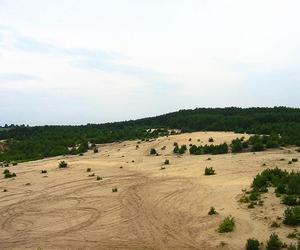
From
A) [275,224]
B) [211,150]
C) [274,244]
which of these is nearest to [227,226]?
[275,224]

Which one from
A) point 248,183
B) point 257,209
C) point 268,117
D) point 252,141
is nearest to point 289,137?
point 252,141

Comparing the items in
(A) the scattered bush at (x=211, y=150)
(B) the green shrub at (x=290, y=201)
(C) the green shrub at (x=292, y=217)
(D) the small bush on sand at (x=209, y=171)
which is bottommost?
(C) the green shrub at (x=292, y=217)

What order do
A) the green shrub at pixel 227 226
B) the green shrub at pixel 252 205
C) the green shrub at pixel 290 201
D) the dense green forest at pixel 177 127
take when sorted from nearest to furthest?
the green shrub at pixel 227 226
the green shrub at pixel 290 201
the green shrub at pixel 252 205
the dense green forest at pixel 177 127

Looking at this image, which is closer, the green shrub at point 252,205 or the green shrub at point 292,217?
the green shrub at point 292,217

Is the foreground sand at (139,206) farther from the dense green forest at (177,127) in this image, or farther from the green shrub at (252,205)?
the dense green forest at (177,127)

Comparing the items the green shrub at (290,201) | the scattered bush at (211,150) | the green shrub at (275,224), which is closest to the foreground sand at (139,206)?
the green shrub at (275,224)


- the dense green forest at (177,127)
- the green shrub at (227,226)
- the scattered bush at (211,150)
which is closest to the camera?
the green shrub at (227,226)
